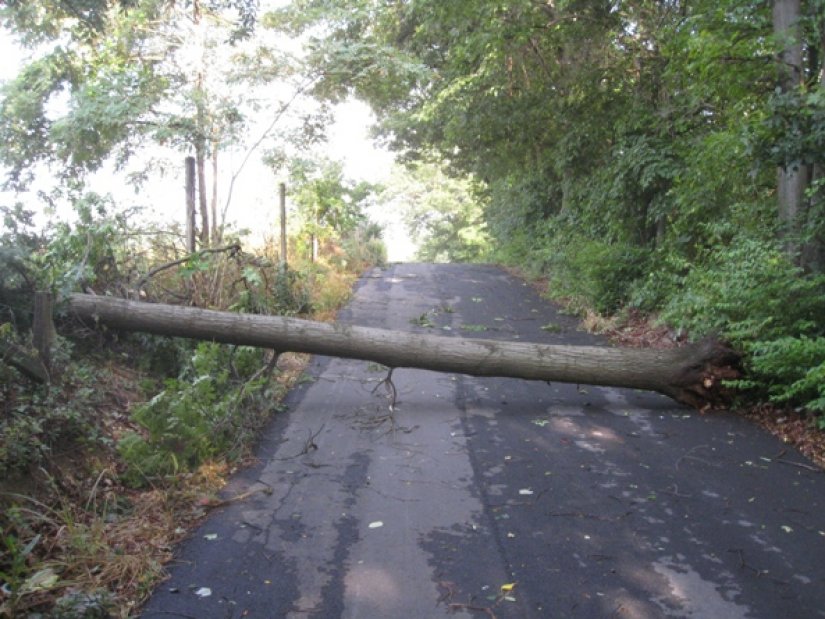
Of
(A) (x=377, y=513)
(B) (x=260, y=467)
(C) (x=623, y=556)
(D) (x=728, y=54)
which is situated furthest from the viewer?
(D) (x=728, y=54)

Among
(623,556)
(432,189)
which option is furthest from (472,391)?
(432,189)

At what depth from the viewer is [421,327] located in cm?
1098

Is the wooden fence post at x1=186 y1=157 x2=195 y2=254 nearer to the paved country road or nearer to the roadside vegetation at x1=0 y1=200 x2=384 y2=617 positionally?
the roadside vegetation at x1=0 y1=200 x2=384 y2=617

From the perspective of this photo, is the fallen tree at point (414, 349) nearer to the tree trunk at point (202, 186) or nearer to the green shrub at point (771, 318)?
the green shrub at point (771, 318)

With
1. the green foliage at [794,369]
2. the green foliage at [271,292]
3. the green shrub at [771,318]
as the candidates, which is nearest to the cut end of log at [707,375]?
the green shrub at [771,318]

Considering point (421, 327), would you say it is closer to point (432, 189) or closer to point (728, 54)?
point (728, 54)

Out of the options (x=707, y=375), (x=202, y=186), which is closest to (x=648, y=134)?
(x=707, y=375)

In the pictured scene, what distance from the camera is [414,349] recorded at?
7.61 m

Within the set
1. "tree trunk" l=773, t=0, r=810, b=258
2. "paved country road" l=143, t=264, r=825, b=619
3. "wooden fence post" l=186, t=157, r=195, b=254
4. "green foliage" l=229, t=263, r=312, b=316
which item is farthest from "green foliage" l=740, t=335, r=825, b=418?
"wooden fence post" l=186, t=157, r=195, b=254

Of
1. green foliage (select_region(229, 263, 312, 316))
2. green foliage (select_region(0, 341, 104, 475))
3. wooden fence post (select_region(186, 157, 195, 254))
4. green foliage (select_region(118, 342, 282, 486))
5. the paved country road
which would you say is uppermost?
wooden fence post (select_region(186, 157, 195, 254))

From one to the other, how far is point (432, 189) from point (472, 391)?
35.8 m

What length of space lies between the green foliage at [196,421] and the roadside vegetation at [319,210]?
0.02m

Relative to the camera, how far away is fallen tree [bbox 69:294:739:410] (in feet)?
24.6

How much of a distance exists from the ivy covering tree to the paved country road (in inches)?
47.7
